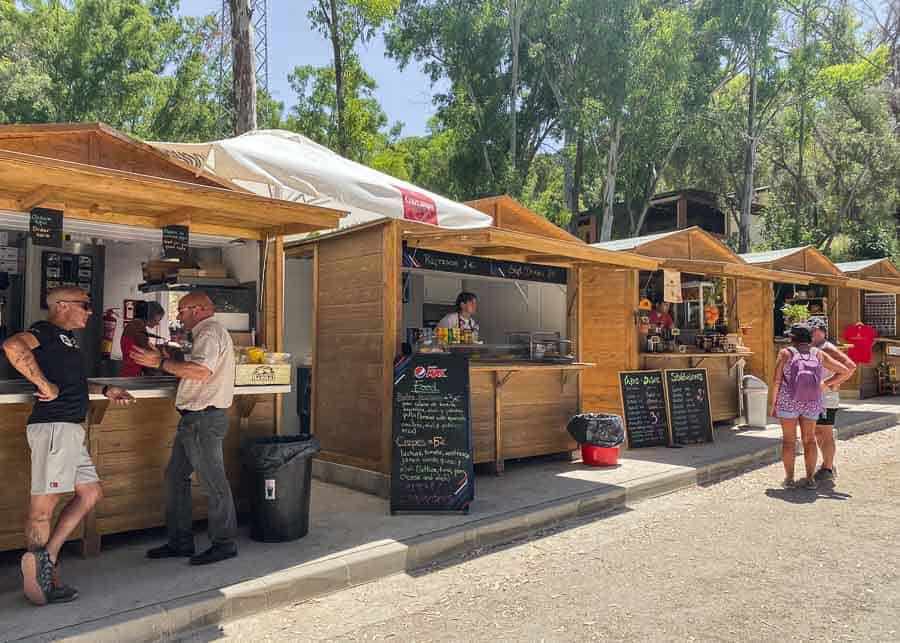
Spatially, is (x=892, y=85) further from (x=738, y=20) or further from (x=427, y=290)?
(x=427, y=290)

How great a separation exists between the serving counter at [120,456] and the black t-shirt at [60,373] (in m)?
0.43

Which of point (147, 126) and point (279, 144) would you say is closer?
point (279, 144)

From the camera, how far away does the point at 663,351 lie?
393 inches

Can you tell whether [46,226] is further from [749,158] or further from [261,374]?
[749,158]

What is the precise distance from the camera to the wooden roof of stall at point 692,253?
9.97 meters

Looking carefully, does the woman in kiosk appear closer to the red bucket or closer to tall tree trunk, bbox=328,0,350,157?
the red bucket

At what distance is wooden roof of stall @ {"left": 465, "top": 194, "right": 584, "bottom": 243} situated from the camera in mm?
7941

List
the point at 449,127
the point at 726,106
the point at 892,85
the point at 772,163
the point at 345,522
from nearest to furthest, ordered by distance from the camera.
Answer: the point at 345,522 → the point at 449,127 → the point at 726,106 → the point at 772,163 → the point at 892,85

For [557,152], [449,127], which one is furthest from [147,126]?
[557,152]

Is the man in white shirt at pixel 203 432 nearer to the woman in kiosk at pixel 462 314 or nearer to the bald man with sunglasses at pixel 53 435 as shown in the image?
the bald man with sunglasses at pixel 53 435

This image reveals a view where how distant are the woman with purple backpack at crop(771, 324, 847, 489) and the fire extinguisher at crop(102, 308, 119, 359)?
651cm

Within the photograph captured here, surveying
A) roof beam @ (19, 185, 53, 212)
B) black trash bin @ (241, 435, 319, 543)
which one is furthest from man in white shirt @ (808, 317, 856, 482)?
roof beam @ (19, 185, 53, 212)

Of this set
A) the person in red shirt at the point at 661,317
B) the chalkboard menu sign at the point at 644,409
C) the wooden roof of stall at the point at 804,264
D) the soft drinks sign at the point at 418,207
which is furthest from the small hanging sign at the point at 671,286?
the soft drinks sign at the point at 418,207

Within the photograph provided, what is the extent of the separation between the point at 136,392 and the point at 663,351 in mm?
7489
